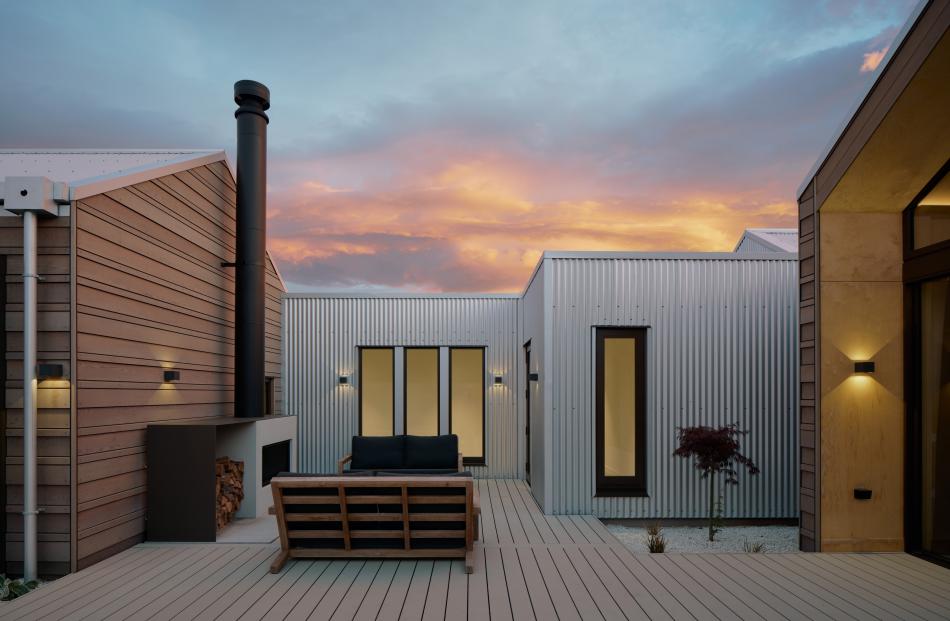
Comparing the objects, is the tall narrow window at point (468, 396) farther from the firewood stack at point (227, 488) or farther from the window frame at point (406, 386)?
the firewood stack at point (227, 488)

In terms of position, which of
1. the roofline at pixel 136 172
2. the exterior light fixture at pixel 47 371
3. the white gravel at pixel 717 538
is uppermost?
the roofline at pixel 136 172

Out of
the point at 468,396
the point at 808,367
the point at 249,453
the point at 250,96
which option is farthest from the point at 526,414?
the point at 250,96

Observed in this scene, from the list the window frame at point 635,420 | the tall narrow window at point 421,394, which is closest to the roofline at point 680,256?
the window frame at point 635,420

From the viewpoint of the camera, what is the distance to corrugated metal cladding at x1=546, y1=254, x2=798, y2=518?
6973mm

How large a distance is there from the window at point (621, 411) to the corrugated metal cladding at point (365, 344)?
10.1 feet

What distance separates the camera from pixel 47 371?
452 cm

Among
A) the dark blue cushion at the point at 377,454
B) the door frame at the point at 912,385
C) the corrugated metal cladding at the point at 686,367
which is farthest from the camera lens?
the dark blue cushion at the point at 377,454

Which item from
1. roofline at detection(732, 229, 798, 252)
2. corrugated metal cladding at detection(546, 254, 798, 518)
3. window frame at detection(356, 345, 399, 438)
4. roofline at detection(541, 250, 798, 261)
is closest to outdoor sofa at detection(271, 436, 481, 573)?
corrugated metal cladding at detection(546, 254, 798, 518)

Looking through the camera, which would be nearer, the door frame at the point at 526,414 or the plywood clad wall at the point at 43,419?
the plywood clad wall at the point at 43,419

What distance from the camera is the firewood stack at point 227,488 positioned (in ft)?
20.3

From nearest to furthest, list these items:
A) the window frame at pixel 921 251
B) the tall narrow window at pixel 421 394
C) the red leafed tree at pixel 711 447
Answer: the window frame at pixel 921 251
the red leafed tree at pixel 711 447
the tall narrow window at pixel 421 394

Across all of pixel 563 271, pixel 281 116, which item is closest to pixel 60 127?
pixel 281 116

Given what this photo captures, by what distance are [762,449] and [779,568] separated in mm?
2518

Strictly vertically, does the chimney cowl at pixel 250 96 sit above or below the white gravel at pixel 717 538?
above
